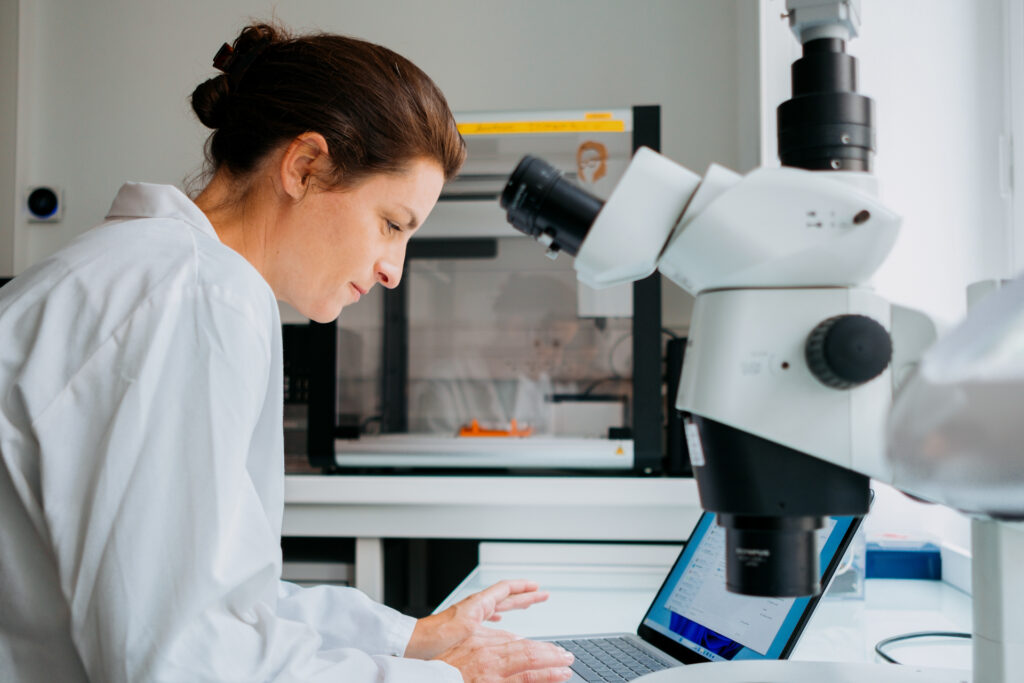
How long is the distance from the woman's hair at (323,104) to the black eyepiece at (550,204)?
1.17ft

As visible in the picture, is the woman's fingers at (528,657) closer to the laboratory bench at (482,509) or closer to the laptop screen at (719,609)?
the laptop screen at (719,609)

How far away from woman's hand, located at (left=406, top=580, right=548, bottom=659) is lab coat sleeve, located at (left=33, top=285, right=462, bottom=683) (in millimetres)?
325

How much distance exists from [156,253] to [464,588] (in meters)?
0.81

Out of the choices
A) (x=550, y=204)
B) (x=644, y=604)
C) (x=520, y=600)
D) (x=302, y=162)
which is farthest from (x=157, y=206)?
(x=644, y=604)

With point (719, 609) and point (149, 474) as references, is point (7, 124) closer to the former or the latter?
point (149, 474)

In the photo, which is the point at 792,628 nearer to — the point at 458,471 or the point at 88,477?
the point at 88,477

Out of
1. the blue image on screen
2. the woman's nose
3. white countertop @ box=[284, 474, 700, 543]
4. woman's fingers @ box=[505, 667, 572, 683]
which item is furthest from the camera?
white countertop @ box=[284, 474, 700, 543]

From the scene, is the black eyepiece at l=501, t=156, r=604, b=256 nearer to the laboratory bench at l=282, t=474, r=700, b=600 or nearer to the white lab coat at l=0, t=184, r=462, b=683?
the white lab coat at l=0, t=184, r=462, b=683

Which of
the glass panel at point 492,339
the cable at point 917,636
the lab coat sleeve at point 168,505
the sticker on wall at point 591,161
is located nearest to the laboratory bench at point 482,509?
the glass panel at point 492,339

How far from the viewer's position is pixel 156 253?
62 cm

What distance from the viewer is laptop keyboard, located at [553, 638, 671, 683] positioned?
0.80 meters

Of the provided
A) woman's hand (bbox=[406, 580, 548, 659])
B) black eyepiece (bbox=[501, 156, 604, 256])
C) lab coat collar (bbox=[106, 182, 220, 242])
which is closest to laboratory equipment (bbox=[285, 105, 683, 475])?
woman's hand (bbox=[406, 580, 548, 659])

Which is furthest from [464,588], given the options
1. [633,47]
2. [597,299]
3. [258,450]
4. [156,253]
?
[633,47]

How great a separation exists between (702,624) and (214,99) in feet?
2.72
